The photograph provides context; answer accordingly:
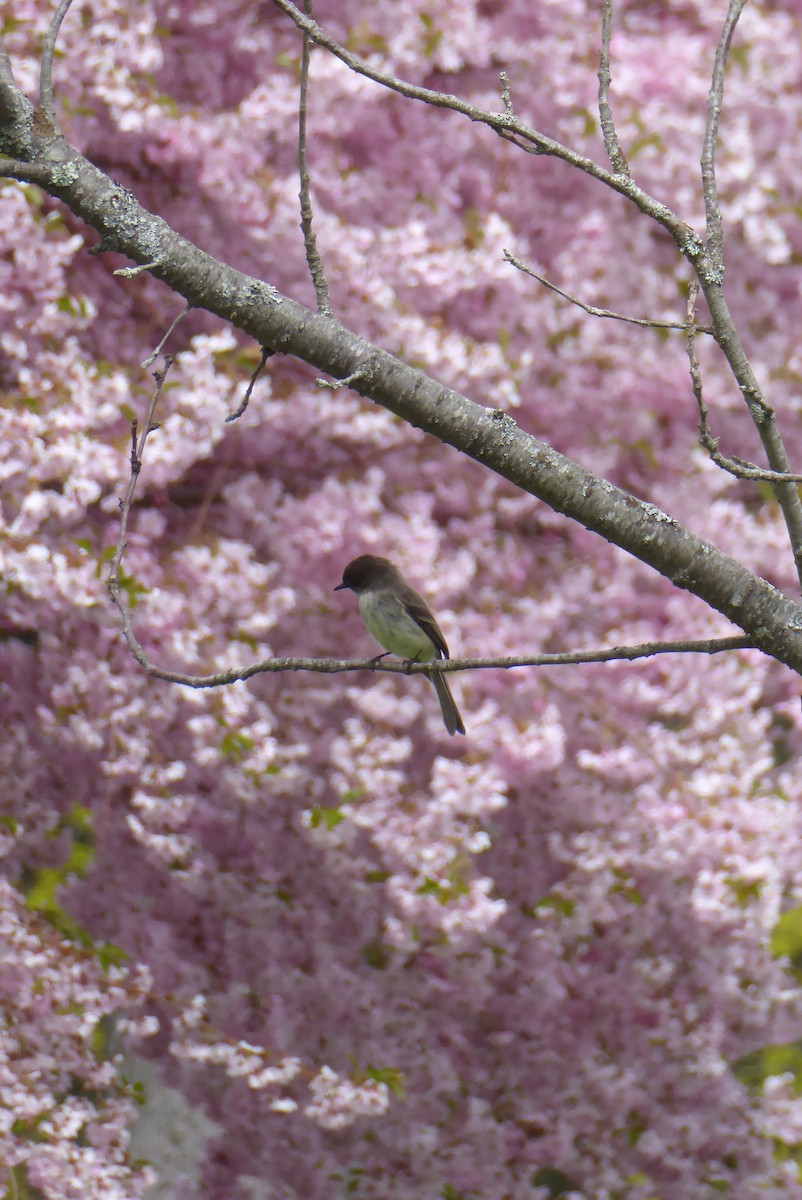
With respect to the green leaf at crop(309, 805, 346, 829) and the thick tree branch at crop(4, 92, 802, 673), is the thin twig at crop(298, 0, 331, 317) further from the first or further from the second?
the green leaf at crop(309, 805, 346, 829)

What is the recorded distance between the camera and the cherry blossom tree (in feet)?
15.2

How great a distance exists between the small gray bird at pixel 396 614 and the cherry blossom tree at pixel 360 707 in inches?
8.5

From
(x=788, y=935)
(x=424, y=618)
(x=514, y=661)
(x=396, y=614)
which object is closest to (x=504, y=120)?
(x=514, y=661)

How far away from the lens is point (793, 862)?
5094 mm

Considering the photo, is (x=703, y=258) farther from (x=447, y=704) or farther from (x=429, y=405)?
(x=447, y=704)

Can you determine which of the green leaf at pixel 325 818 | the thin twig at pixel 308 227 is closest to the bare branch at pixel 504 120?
the thin twig at pixel 308 227

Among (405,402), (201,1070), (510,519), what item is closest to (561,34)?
(510,519)

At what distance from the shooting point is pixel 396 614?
177 inches

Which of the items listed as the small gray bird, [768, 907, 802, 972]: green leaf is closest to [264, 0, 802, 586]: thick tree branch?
the small gray bird

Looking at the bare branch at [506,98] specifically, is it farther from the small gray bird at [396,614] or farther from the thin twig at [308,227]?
the small gray bird at [396,614]

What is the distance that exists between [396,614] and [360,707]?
19.6 inches

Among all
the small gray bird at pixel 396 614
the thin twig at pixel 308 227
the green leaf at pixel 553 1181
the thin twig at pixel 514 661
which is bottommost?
the thin twig at pixel 514 661

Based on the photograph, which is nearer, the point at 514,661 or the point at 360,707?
the point at 514,661

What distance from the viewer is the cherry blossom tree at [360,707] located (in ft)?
15.2
